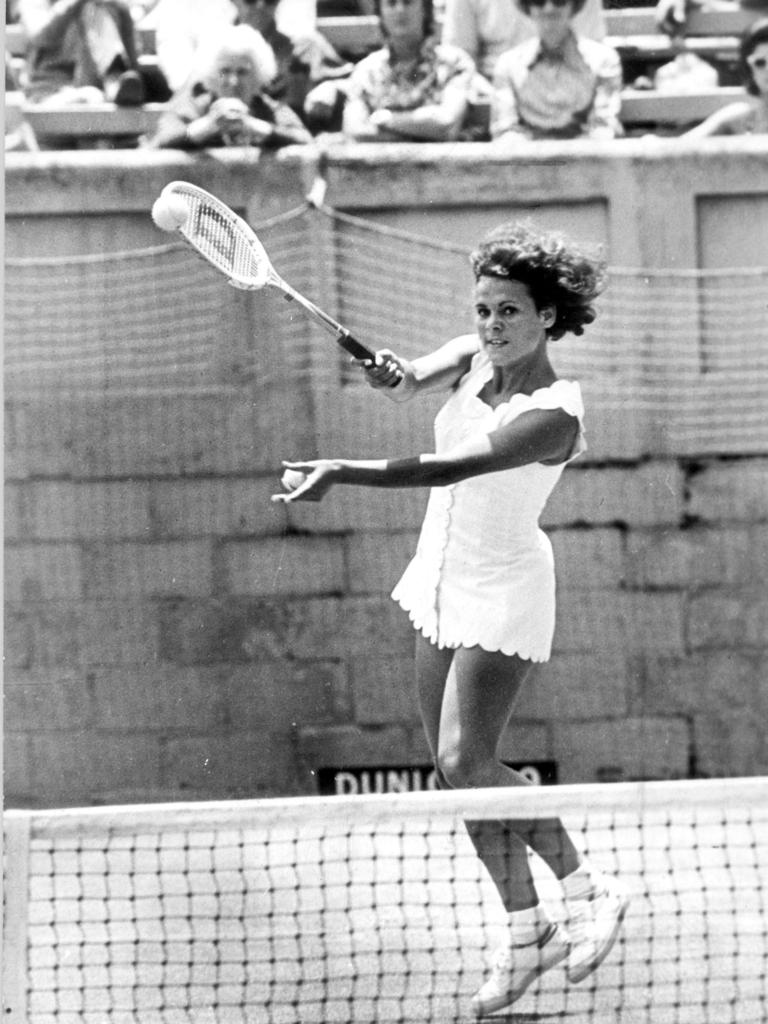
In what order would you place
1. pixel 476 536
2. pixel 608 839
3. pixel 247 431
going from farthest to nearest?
pixel 247 431 < pixel 608 839 < pixel 476 536

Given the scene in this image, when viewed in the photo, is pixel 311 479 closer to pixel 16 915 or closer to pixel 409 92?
pixel 16 915

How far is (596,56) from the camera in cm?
671

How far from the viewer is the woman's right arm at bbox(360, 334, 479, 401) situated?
402 centimetres

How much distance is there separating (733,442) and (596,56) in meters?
1.48

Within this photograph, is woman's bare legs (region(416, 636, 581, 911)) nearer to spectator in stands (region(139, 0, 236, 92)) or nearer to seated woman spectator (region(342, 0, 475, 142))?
seated woman spectator (region(342, 0, 475, 142))

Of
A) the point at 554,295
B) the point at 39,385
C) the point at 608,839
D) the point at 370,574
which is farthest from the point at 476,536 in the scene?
the point at 39,385

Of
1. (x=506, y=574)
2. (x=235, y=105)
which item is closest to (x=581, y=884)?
(x=506, y=574)

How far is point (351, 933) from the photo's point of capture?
4062 mm

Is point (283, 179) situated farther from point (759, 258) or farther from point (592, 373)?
point (759, 258)

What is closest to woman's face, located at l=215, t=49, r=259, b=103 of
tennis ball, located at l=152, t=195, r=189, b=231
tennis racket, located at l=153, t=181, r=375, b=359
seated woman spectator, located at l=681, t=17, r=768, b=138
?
seated woman spectator, located at l=681, t=17, r=768, b=138

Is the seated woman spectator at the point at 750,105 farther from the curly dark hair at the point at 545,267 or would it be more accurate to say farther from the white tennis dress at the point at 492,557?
the white tennis dress at the point at 492,557

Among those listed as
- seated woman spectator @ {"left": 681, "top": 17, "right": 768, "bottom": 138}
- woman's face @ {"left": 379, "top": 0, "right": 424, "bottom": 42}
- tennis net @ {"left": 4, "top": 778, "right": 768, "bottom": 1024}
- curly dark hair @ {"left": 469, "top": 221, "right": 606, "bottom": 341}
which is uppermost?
woman's face @ {"left": 379, "top": 0, "right": 424, "bottom": 42}

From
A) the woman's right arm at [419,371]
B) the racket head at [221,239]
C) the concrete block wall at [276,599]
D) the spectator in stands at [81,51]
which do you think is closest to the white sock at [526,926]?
the woman's right arm at [419,371]

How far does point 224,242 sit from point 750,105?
10.1ft
